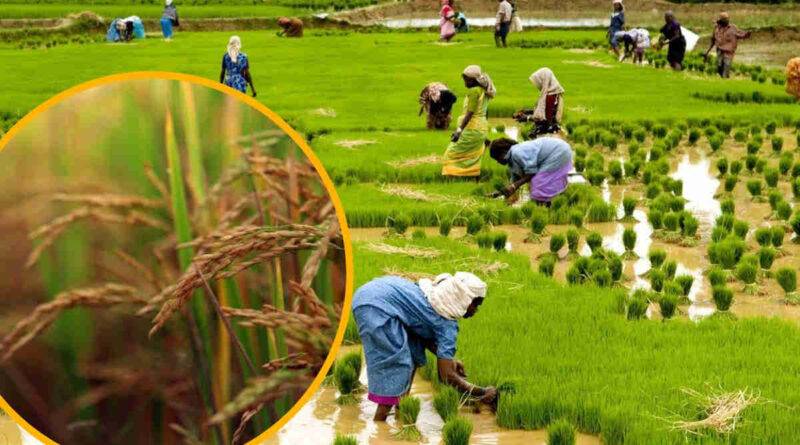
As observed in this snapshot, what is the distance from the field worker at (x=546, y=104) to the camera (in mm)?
11141

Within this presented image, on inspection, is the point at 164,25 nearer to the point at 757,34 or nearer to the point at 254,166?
the point at 757,34

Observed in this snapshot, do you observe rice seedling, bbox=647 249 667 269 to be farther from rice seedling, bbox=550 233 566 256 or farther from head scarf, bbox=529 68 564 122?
head scarf, bbox=529 68 564 122

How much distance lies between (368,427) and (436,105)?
9622mm

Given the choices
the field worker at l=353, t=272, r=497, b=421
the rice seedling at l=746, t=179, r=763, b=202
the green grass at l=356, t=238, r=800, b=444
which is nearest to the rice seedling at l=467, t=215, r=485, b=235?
the green grass at l=356, t=238, r=800, b=444

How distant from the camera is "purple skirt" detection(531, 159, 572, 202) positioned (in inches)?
382

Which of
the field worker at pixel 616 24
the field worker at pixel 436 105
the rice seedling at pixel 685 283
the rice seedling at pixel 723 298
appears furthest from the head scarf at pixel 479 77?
the field worker at pixel 616 24

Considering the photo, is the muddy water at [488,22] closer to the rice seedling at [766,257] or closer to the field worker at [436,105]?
the field worker at [436,105]

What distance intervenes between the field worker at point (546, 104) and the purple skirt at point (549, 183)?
1375mm

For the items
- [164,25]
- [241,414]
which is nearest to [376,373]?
[241,414]

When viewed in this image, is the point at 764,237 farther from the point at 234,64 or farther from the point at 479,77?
the point at 234,64

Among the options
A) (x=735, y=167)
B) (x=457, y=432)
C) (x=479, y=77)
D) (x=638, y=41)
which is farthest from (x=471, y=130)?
(x=638, y=41)

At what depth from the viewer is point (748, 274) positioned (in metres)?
7.52

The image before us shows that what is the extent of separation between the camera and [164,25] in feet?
93.6

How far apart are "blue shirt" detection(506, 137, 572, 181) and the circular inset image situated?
7.11 metres
